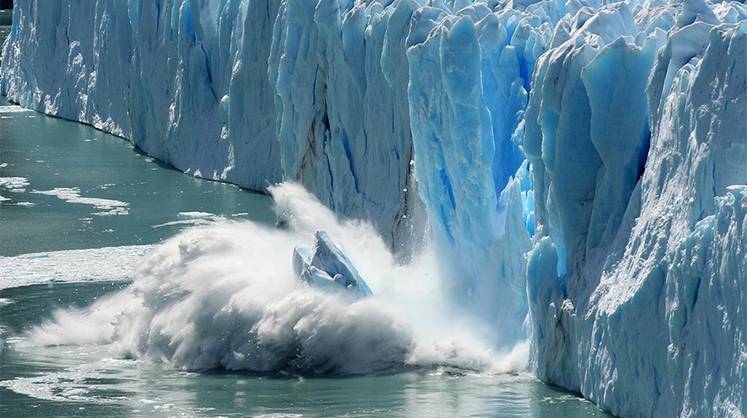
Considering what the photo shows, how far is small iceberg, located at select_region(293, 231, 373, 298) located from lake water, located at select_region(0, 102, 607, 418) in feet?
2.72

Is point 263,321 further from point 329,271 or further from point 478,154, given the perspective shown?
point 478,154

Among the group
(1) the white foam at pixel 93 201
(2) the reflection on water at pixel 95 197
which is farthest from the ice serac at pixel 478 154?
(1) the white foam at pixel 93 201

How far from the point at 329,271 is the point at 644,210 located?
10.6 feet

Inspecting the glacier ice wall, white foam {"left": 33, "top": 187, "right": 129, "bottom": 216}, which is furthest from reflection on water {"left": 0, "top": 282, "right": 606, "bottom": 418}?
white foam {"left": 33, "top": 187, "right": 129, "bottom": 216}

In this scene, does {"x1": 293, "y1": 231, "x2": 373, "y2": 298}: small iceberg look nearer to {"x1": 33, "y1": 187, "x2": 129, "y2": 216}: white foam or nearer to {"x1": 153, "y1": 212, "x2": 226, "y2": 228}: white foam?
{"x1": 153, "y1": 212, "x2": 226, "y2": 228}: white foam

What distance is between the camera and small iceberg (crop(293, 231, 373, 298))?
41.5 feet

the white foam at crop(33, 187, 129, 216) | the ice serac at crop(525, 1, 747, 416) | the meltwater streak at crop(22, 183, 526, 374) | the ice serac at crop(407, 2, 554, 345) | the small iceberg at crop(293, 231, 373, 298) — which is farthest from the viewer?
the white foam at crop(33, 187, 129, 216)

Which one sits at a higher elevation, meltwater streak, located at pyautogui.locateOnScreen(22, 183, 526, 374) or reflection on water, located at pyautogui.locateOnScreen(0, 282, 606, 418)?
meltwater streak, located at pyautogui.locateOnScreen(22, 183, 526, 374)

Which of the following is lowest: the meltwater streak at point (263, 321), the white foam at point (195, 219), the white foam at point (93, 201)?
the meltwater streak at point (263, 321)

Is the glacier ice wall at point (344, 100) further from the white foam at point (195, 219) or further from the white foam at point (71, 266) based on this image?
the white foam at point (71, 266)

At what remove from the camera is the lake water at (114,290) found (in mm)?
11141

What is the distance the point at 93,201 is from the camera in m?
20.9

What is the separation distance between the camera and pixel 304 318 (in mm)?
12438

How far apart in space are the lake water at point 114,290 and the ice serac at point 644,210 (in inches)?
21.0
